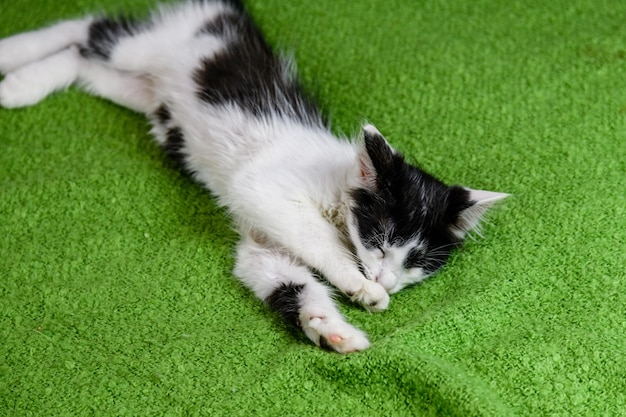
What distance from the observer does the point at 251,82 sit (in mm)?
2410

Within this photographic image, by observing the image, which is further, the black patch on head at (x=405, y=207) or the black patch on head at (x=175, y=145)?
the black patch on head at (x=175, y=145)

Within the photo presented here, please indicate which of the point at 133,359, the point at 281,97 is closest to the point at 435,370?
the point at 133,359

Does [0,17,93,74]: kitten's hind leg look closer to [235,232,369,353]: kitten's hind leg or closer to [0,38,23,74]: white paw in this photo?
[0,38,23,74]: white paw

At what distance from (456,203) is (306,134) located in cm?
57

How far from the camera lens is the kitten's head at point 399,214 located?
192 centimetres

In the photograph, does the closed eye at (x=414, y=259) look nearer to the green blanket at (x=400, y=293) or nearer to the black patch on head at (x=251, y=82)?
the green blanket at (x=400, y=293)

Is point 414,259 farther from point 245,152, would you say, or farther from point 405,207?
point 245,152

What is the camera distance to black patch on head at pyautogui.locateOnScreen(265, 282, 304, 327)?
1.93m

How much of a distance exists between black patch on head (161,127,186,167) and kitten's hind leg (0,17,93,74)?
1.93ft

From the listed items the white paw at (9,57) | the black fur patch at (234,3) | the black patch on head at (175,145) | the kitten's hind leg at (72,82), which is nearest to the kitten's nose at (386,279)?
the black patch on head at (175,145)

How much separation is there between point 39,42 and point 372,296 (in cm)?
163

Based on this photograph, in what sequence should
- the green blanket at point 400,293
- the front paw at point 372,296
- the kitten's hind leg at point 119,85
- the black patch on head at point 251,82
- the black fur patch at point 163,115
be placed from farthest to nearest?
1. the kitten's hind leg at point 119,85
2. the black fur patch at point 163,115
3. the black patch on head at point 251,82
4. the front paw at point 372,296
5. the green blanket at point 400,293

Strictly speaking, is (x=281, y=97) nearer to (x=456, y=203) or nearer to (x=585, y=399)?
(x=456, y=203)

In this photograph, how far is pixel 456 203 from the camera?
1.96 m
